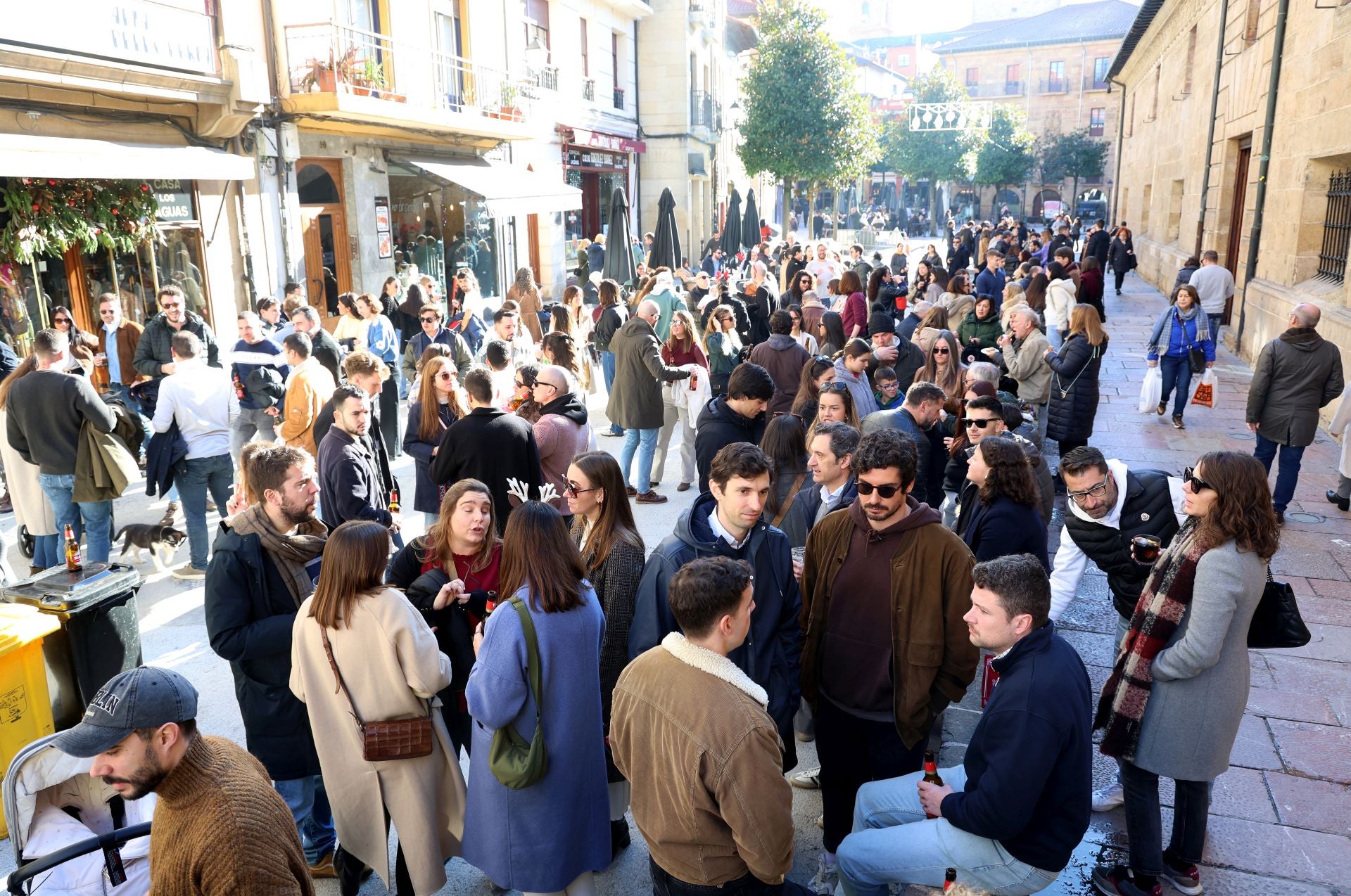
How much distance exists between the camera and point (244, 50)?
11438 mm

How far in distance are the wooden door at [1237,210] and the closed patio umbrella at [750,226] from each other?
34.0 feet

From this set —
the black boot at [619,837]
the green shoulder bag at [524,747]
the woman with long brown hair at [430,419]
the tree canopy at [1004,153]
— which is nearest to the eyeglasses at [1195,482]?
the green shoulder bag at [524,747]

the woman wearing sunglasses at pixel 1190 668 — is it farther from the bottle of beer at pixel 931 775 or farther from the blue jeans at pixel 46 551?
the blue jeans at pixel 46 551

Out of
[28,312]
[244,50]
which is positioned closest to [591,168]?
[244,50]

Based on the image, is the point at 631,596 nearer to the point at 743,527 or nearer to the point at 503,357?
the point at 743,527

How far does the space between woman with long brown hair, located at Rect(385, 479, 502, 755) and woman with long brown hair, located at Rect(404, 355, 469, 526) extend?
6.77ft

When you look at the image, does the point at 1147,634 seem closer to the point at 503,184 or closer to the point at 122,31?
the point at 122,31

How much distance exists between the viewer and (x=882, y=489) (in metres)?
3.40

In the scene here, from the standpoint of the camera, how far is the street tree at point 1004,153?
177 ft

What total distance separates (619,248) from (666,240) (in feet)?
6.07

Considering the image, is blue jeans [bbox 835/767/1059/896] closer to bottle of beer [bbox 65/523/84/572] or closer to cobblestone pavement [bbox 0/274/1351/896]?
cobblestone pavement [bbox 0/274/1351/896]

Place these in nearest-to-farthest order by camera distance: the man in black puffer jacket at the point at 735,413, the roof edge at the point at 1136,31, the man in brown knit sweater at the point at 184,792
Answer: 1. the man in brown knit sweater at the point at 184,792
2. the man in black puffer jacket at the point at 735,413
3. the roof edge at the point at 1136,31

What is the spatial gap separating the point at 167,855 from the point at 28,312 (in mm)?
9793

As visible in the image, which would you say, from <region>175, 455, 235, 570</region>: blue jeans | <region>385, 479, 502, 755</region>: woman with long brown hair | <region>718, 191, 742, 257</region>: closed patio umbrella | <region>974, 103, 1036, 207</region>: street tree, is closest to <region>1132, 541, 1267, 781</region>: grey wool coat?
<region>385, 479, 502, 755</region>: woman with long brown hair
